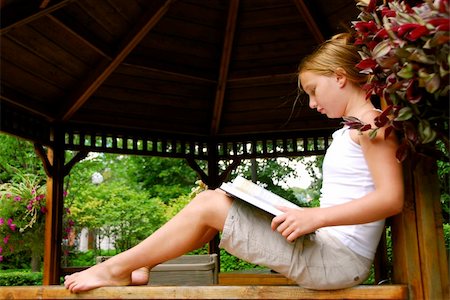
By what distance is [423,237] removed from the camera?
1665mm

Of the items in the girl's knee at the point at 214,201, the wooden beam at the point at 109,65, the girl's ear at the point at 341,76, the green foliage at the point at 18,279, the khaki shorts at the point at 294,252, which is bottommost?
the green foliage at the point at 18,279

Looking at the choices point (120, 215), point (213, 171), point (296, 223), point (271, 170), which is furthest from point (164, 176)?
point (296, 223)

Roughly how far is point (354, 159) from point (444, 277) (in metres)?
0.47

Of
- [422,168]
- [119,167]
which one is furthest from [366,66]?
[119,167]

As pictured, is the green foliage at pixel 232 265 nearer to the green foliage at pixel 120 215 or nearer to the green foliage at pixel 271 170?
the green foliage at pixel 120 215

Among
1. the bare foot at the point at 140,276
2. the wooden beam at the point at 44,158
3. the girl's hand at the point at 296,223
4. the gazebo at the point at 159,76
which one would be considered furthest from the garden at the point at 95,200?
the girl's hand at the point at 296,223

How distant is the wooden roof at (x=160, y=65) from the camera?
4.69 meters

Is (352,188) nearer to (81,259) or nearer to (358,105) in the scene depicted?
(358,105)

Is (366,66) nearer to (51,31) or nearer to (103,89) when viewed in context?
(51,31)

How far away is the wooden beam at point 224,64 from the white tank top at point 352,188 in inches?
138

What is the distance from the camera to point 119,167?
12773 mm

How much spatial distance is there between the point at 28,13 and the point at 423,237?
3477 mm

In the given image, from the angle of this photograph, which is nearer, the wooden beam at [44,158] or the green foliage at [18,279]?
the wooden beam at [44,158]

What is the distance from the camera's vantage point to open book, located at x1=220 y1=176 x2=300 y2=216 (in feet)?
5.00
